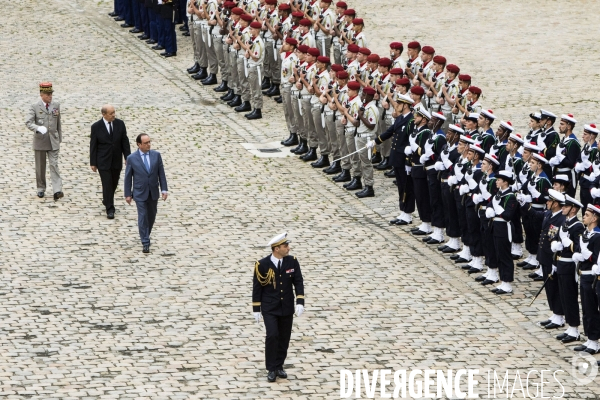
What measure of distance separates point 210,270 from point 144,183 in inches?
63.4

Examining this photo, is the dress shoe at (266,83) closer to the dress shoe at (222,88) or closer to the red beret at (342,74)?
the dress shoe at (222,88)

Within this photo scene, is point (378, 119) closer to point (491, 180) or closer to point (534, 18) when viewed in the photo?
point (491, 180)

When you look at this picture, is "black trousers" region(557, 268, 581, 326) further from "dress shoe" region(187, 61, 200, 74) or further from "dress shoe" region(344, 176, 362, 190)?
→ "dress shoe" region(187, 61, 200, 74)

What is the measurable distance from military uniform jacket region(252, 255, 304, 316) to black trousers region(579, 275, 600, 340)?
3.44m

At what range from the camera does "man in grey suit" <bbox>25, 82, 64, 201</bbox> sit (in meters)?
20.1

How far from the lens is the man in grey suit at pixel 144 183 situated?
60.1 ft

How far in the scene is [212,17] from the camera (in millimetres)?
26266

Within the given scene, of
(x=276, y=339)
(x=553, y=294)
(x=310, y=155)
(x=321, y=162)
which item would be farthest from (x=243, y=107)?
(x=276, y=339)

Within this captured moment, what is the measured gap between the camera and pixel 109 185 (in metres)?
19.7

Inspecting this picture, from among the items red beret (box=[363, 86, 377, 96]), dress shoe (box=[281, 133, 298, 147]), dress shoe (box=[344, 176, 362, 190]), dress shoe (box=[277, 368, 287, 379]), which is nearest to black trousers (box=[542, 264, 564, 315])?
dress shoe (box=[277, 368, 287, 379])

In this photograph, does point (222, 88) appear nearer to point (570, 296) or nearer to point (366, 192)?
point (366, 192)

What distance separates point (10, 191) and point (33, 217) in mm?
1270

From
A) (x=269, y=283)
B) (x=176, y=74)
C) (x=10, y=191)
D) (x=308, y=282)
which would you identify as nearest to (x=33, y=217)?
(x=10, y=191)

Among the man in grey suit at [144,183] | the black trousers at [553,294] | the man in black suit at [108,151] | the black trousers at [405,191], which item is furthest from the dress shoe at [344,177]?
the black trousers at [553,294]
